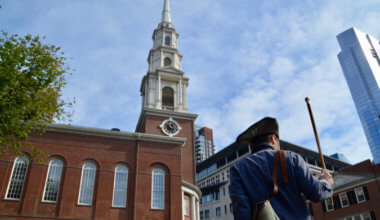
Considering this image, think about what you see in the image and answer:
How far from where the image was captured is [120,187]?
25172mm

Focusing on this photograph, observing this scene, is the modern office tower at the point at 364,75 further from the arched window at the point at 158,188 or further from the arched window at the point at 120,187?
the arched window at the point at 120,187

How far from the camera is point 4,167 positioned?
22984 millimetres

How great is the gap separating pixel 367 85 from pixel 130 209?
564ft

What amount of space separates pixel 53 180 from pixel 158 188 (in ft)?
28.2

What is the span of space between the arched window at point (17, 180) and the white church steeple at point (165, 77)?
618 inches

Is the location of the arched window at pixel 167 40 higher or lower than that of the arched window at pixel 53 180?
higher

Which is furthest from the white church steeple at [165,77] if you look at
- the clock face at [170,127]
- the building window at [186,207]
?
the building window at [186,207]

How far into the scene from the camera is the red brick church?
2273 centimetres

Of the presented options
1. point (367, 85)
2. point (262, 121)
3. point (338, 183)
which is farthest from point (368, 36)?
point (262, 121)

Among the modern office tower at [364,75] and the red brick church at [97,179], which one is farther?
the modern office tower at [364,75]

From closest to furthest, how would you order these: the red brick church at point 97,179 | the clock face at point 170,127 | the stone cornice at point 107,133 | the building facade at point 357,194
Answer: the red brick church at point 97,179 < the stone cornice at point 107,133 < the clock face at point 170,127 < the building facade at point 357,194

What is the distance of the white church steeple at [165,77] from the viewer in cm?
3709

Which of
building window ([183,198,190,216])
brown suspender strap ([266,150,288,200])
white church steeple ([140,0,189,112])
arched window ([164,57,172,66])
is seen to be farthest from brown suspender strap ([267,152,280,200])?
arched window ([164,57,172,66])

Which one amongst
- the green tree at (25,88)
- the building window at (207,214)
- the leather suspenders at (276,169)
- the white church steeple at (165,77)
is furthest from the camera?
the building window at (207,214)
